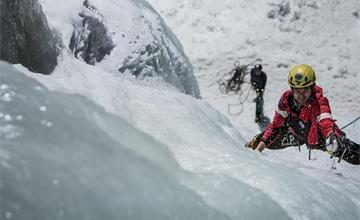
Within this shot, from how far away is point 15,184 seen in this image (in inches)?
84.0

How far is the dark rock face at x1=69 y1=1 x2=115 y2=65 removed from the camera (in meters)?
7.16

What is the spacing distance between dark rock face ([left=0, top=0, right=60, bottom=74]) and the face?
9.42ft

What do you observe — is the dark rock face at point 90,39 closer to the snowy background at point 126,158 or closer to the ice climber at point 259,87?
the snowy background at point 126,158

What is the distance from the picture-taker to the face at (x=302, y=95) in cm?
616

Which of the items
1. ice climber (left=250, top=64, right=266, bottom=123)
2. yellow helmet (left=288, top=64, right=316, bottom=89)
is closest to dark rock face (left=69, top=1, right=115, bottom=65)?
yellow helmet (left=288, top=64, right=316, bottom=89)

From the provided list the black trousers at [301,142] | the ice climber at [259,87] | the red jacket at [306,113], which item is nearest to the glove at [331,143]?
the black trousers at [301,142]

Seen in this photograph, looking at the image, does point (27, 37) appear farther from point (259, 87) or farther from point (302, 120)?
point (259, 87)

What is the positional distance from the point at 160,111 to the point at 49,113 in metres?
2.03

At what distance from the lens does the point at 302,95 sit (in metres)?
6.19

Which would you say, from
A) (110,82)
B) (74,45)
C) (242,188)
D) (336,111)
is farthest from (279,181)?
(336,111)

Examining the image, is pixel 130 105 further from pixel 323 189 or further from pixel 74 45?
pixel 74 45

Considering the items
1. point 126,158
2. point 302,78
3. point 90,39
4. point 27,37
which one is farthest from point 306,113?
point 126,158

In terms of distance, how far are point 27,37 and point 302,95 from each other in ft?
10.7

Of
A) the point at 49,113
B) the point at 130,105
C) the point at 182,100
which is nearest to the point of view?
the point at 49,113
